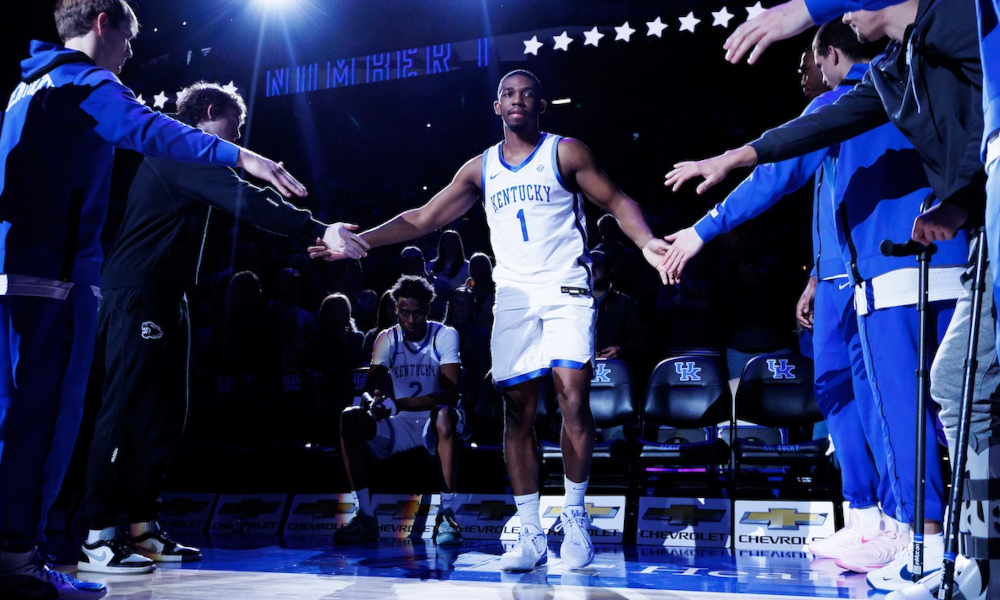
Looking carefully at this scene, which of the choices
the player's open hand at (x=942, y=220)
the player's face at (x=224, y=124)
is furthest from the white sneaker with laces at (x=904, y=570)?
the player's face at (x=224, y=124)

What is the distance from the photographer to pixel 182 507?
662 cm

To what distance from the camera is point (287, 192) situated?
11.8 feet

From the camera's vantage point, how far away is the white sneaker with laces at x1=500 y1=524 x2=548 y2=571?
12.7 feet

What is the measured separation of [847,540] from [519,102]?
282 centimetres

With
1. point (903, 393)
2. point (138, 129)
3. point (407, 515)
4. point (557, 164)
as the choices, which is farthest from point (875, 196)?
point (407, 515)

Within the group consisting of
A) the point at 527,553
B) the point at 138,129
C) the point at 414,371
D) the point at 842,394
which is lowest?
the point at 527,553

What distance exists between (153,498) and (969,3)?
410cm

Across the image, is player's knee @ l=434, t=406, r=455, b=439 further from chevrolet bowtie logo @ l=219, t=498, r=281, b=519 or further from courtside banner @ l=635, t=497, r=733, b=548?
chevrolet bowtie logo @ l=219, t=498, r=281, b=519

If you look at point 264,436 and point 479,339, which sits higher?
point 479,339

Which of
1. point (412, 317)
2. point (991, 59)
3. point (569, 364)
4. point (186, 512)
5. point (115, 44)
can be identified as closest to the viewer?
point (991, 59)

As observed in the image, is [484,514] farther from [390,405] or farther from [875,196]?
[875,196]

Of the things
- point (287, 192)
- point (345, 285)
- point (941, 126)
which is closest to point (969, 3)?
point (941, 126)

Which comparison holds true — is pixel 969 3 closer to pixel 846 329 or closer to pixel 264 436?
pixel 846 329

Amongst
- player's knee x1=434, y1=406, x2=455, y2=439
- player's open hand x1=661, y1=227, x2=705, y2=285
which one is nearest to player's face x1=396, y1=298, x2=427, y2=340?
player's knee x1=434, y1=406, x2=455, y2=439
